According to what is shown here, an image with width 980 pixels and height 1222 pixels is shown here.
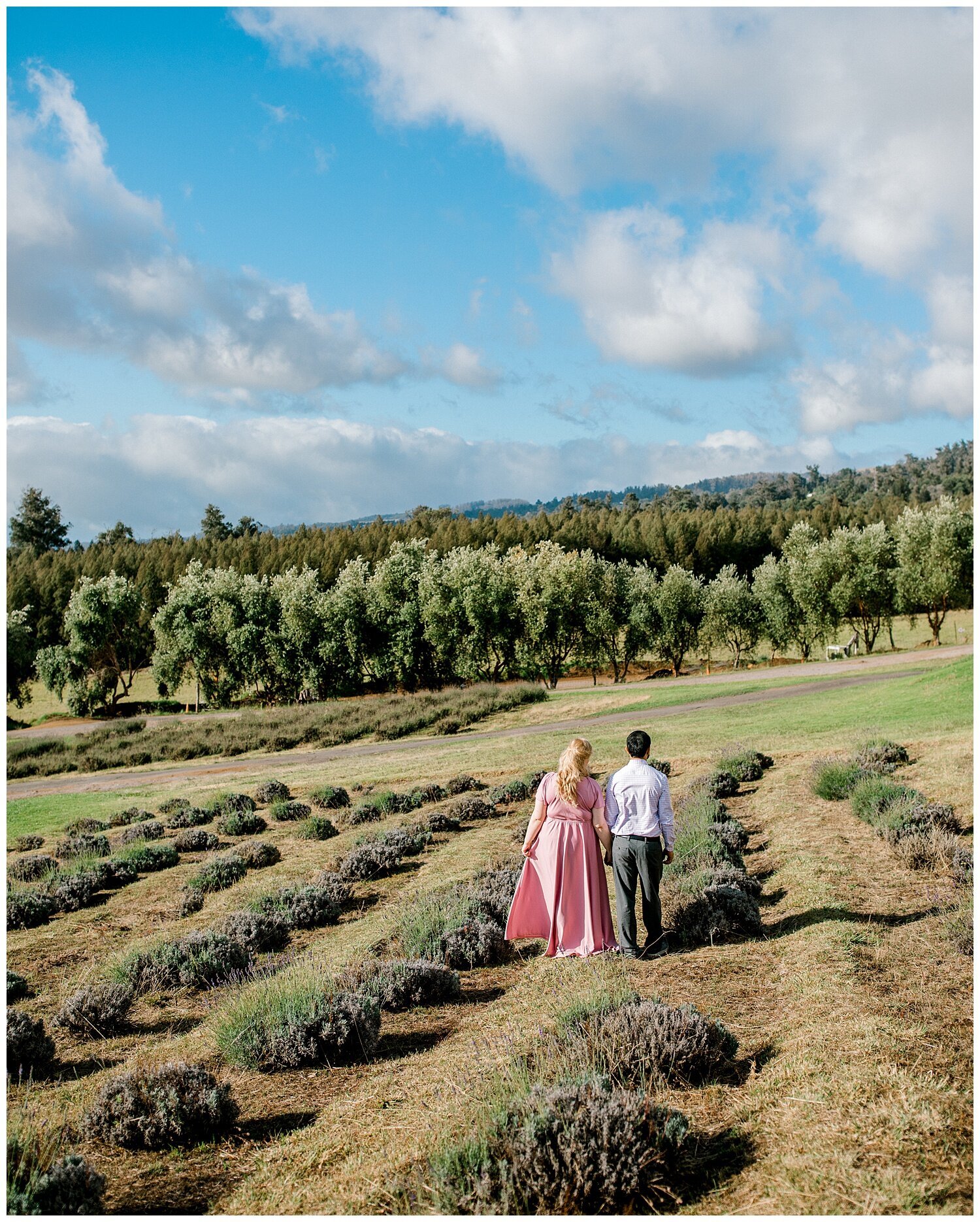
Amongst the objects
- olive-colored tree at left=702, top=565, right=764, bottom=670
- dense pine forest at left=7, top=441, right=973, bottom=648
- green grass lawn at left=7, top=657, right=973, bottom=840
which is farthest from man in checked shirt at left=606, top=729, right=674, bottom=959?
dense pine forest at left=7, top=441, right=973, bottom=648

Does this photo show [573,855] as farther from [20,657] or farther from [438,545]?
[438,545]

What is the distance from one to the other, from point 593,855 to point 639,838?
55 centimetres

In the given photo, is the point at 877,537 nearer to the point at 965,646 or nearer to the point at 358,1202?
the point at 965,646

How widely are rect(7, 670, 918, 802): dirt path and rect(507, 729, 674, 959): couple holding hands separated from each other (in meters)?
19.6

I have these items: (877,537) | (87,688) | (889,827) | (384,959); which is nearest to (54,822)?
(384,959)

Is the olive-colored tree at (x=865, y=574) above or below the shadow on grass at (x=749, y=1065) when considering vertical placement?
above

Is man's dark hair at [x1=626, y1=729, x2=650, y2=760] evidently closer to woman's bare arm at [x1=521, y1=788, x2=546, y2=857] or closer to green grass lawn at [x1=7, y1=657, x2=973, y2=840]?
woman's bare arm at [x1=521, y1=788, x2=546, y2=857]

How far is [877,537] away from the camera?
5112 centimetres

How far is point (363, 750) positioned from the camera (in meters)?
30.7

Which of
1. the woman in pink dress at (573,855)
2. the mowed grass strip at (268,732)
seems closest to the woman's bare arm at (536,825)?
the woman in pink dress at (573,855)

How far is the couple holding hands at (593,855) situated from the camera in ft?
23.9

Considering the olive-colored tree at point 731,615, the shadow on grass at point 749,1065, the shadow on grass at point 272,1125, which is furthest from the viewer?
the olive-colored tree at point 731,615

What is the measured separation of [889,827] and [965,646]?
36248mm

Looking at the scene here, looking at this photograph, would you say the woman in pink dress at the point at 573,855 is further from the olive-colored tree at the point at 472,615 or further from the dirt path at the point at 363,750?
the olive-colored tree at the point at 472,615
